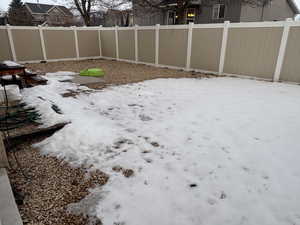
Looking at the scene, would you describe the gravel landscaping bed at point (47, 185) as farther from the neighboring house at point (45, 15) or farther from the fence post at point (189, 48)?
the neighboring house at point (45, 15)

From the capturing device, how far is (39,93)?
14.3 ft

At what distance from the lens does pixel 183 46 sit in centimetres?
772

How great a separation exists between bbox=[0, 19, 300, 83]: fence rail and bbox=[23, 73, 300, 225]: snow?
6.28 ft

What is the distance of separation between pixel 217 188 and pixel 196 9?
14.3 meters

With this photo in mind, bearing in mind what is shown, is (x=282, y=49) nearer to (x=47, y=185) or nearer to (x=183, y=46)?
(x=183, y=46)

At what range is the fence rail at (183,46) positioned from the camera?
5.61m

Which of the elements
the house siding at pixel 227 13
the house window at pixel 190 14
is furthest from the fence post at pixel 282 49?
the house window at pixel 190 14

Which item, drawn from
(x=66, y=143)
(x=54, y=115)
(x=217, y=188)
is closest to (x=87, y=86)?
(x=54, y=115)

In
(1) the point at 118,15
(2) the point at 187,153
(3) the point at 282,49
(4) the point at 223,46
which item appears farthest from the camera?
(1) the point at 118,15

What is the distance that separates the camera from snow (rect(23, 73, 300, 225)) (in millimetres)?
1581

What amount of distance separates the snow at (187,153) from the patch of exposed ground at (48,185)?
11 cm

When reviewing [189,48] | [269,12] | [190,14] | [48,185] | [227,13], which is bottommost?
[48,185]

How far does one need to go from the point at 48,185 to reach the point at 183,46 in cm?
700

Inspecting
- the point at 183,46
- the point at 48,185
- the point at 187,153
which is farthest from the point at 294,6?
the point at 48,185
